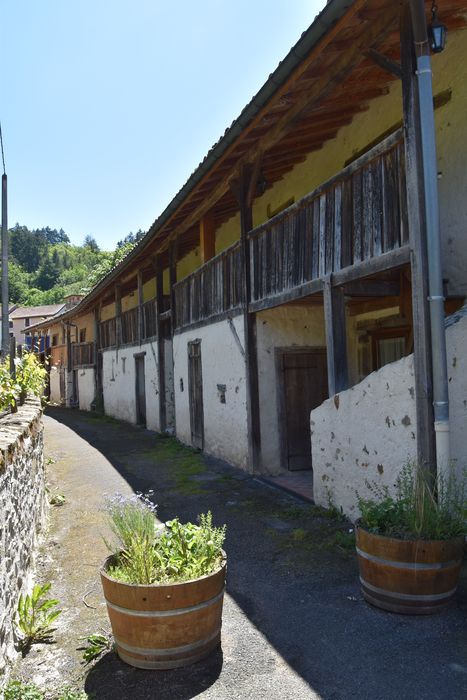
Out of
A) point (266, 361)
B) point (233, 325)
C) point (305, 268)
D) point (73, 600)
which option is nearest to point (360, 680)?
point (73, 600)

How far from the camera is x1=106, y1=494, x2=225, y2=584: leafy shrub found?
3.46m

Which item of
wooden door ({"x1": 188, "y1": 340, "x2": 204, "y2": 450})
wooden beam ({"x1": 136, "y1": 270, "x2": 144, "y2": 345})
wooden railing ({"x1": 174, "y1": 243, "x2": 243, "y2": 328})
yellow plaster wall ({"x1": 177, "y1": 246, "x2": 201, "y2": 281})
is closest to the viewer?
wooden railing ({"x1": 174, "y1": 243, "x2": 243, "y2": 328})

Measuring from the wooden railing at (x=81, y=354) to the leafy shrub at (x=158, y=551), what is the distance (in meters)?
20.7

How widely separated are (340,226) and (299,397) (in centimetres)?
363

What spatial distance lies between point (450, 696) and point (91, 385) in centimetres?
2259

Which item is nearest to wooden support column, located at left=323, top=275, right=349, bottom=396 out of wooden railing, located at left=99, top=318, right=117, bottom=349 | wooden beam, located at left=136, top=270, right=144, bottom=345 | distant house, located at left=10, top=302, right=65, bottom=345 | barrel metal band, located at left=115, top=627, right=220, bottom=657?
barrel metal band, located at left=115, top=627, right=220, bottom=657

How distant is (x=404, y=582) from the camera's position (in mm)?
3951

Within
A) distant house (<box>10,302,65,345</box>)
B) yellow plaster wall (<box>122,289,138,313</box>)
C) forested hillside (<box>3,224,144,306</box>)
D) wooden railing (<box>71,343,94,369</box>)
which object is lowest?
wooden railing (<box>71,343,94,369</box>)

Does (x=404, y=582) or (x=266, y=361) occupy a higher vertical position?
(x=266, y=361)

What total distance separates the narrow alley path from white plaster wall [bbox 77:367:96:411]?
55.2 ft

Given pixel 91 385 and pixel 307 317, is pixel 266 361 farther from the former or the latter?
pixel 91 385

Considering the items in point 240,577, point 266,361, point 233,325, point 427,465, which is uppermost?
point 233,325

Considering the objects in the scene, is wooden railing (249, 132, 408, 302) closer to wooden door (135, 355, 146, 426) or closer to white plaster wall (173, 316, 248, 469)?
white plaster wall (173, 316, 248, 469)

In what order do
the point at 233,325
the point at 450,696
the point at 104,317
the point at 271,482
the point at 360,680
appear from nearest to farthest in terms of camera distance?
the point at 450,696 → the point at 360,680 → the point at 271,482 → the point at 233,325 → the point at 104,317
